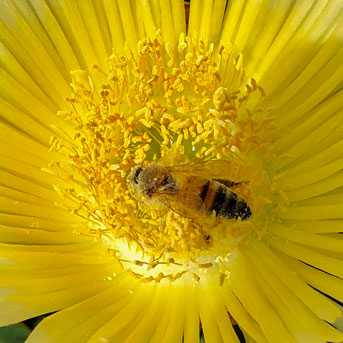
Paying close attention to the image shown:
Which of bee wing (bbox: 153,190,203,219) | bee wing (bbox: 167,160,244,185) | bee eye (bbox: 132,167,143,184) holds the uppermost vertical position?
bee wing (bbox: 167,160,244,185)

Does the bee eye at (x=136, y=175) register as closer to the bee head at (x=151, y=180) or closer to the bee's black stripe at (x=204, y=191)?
the bee head at (x=151, y=180)

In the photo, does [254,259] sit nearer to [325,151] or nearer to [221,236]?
[221,236]

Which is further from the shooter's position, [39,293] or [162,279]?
[162,279]

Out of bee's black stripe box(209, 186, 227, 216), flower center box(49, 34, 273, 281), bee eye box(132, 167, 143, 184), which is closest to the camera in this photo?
bee's black stripe box(209, 186, 227, 216)

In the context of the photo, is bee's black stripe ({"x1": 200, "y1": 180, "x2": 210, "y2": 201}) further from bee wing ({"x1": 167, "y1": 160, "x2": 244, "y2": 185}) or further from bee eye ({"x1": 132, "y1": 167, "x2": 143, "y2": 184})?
bee eye ({"x1": 132, "y1": 167, "x2": 143, "y2": 184})

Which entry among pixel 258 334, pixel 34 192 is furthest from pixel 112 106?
pixel 258 334

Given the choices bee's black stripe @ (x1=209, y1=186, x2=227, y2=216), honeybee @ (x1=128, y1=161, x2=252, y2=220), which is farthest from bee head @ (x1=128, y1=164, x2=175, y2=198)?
bee's black stripe @ (x1=209, y1=186, x2=227, y2=216)

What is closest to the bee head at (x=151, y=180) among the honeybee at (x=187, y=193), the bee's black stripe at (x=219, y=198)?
the honeybee at (x=187, y=193)
